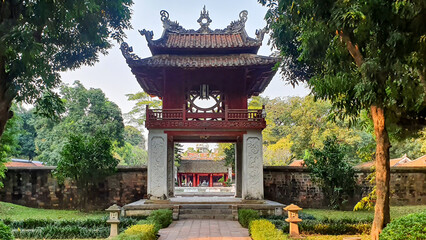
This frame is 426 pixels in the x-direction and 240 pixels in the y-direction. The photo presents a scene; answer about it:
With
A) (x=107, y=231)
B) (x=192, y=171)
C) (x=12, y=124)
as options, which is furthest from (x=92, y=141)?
(x=192, y=171)

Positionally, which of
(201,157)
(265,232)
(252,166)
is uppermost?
(201,157)

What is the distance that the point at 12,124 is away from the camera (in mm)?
13336

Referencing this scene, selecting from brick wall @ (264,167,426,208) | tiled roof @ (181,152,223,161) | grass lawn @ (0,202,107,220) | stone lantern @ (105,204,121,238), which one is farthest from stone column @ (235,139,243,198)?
tiled roof @ (181,152,223,161)

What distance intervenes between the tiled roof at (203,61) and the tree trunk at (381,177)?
580cm

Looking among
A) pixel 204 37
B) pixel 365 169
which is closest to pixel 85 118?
pixel 204 37

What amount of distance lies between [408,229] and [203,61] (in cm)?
900

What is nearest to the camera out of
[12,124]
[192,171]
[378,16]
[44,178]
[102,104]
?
[378,16]

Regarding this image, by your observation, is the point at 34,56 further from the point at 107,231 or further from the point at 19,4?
the point at 107,231

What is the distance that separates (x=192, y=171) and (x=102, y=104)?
9.55 metres

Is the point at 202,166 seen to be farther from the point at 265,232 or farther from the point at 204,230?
the point at 265,232

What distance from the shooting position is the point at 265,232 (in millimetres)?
6613

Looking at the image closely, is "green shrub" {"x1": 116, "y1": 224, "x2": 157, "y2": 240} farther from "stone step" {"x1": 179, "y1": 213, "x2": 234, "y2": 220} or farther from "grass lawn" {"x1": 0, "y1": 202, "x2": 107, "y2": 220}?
"grass lawn" {"x1": 0, "y1": 202, "x2": 107, "y2": 220}

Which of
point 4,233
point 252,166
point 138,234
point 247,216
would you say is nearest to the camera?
point 4,233

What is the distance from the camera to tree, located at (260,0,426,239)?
5703 millimetres
